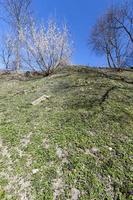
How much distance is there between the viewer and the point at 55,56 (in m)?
8.06

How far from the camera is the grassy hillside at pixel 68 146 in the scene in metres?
2.39

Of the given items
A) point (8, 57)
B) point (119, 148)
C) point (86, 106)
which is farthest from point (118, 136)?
point (8, 57)

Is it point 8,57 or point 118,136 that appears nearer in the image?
point 118,136

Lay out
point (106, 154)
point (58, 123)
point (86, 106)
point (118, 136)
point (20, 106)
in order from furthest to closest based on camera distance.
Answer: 1. point (20, 106)
2. point (86, 106)
3. point (58, 123)
4. point (118, 136)
5. point (106, 154)

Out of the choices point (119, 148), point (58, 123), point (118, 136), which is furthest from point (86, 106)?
point (119, 148)

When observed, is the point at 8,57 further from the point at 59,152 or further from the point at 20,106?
the point at 59,152

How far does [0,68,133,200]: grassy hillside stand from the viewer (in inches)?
94.0

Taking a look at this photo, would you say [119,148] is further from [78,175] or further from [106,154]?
[78,175]

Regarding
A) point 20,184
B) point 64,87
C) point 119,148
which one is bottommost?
point 20,184

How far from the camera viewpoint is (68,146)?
9.95 ft

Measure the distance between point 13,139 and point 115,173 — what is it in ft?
4.94

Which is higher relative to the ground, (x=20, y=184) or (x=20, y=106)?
(x=20, y=106)

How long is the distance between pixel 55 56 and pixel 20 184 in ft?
20.0

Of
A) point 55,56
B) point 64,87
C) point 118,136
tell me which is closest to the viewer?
point 118,136
